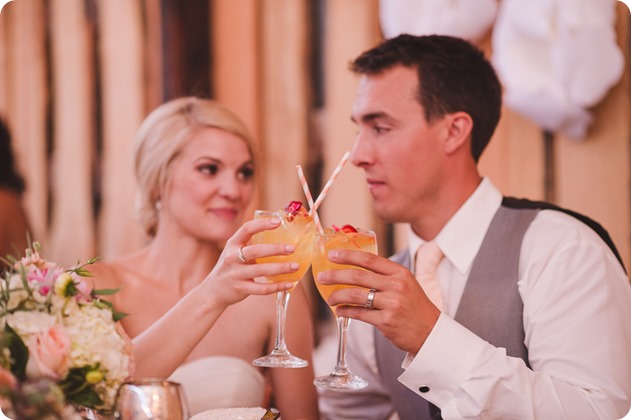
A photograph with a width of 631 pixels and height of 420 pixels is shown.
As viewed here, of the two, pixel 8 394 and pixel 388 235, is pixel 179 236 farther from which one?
pixel 8 394

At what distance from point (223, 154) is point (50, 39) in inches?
92.8

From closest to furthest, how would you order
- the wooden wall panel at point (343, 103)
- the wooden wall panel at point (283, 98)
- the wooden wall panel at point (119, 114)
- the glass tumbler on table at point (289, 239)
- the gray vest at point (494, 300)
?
1. the glass tumbler on table at point (289, 239)
2. the gray vest at point (494, 300)
3. the wooden wall panel at point (343, 103)
4. the wooden wall panel at point (283, 98)
5. the wooden wall panel at point (119, 114)

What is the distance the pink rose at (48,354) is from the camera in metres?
1.41

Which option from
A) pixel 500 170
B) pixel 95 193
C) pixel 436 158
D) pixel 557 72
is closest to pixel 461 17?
pixel 557 72

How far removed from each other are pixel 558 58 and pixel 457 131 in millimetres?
852

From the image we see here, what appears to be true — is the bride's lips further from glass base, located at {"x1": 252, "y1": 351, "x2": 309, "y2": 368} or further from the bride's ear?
glass base, located at {"x1": 252, "y1": 351, "x2": 309, "y2": 368}

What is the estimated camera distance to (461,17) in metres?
3.45

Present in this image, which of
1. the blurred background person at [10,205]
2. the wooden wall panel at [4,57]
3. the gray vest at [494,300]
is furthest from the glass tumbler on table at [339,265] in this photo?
the wooden wall panel at [4,57]

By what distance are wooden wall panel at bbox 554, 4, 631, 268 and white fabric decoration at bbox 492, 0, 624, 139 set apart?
0.31ft

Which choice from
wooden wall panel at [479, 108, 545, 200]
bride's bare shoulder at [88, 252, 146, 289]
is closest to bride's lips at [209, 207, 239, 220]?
bride's bare shoulder at [88, 252, 146, 289]

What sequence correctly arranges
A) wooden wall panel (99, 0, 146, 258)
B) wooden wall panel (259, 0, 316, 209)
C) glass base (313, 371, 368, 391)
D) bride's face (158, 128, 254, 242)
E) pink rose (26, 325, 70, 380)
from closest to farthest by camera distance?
pink rose (26, 325, 70, 380) → glass base (313, 371, 368, 391) → bride's face (158, 128, 254, 242) → wooden wall panel (259, 0, 316, 209) → wooden wall panel (99, 0, 146, 258)

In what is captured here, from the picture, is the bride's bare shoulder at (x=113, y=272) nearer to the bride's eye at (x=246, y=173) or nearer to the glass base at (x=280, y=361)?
the bride's eye at (x=246, y=173)

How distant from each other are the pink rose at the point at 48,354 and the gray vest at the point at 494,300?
1221 mm

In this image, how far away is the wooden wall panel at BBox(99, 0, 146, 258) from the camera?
14.6 ft
